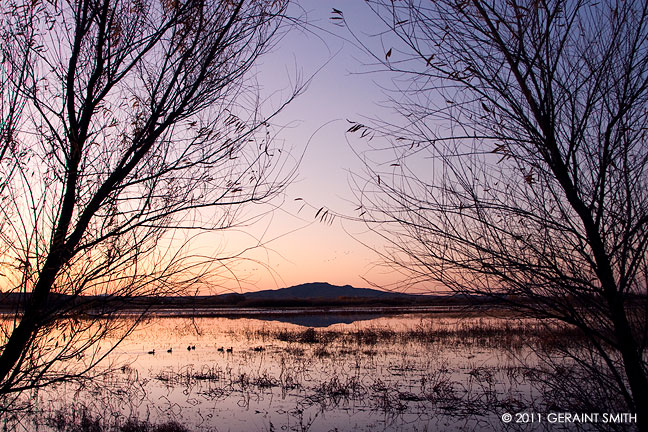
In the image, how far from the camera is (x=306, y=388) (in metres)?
11.7

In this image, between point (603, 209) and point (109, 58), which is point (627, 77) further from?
point (109, 58)

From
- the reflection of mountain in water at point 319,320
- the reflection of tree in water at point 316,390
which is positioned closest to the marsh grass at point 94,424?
the reflection of tree in water at point 316,390

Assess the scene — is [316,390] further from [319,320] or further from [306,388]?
[319,320]

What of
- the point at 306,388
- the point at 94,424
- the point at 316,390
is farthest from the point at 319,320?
the point at 94,424

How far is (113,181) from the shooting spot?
409 centimetres

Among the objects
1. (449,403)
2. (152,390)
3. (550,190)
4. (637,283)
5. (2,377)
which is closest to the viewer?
(2,377)

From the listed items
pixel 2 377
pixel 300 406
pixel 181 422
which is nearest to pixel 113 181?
pixel 2 377

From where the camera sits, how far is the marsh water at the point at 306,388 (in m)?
9.23

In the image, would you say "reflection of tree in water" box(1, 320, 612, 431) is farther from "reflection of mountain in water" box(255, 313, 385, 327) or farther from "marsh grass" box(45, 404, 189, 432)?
"reflection of mountain in water" box(255, 313, 385, 327)

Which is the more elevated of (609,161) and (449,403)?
(609,161)

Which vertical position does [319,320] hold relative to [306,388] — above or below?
above

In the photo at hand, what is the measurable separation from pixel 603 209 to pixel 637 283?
0.62 meters

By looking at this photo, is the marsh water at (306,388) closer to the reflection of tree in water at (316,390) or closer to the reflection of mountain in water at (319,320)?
the reflection of tree in water at (316,390)

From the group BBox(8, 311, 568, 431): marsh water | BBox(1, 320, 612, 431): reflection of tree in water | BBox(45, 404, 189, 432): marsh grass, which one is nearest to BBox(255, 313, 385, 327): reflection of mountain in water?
BBox(8, 311, 568, 431): marsh water
